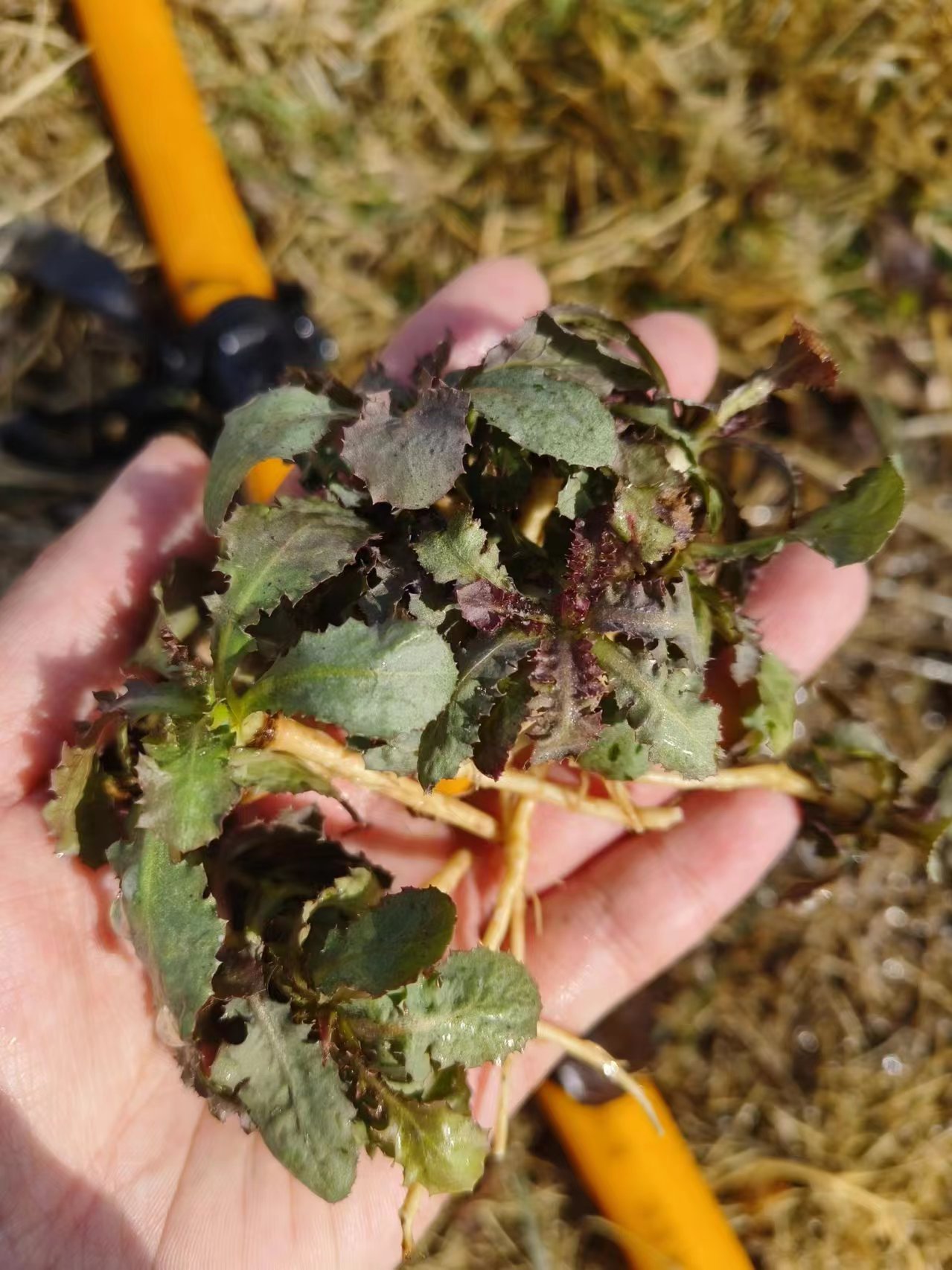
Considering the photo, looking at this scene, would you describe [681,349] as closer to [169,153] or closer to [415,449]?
[415,449]

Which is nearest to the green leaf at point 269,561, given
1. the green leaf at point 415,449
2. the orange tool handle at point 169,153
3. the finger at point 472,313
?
the green leaf at point 415,449

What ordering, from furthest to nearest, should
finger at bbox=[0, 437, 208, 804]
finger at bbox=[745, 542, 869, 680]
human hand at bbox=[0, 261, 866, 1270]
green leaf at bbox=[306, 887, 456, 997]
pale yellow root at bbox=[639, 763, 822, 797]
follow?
finger at bbox=[745, 542, 869, 680], pale yellow root at bbox=[639, 763, 822, 797], finger at bbox=[0, 437, 208, 804], human hand at bbox=[0, 261, 866, 1270], green leaf at bbox=[306, 887, 456, 997]

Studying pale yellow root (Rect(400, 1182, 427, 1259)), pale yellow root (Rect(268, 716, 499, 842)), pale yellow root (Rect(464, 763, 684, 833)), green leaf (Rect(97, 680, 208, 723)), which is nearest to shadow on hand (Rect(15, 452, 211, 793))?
green leaf (Rect(97, 680, 208, 723))

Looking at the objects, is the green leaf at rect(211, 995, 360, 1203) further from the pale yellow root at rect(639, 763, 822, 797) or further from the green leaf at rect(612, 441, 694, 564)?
the green leaf at rect(612, 441, 694, 564)

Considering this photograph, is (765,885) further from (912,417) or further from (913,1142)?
(912,417)

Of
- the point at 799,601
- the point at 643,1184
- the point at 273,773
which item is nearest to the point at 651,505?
the point at 273,773

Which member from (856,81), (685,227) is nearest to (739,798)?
(685,227)
